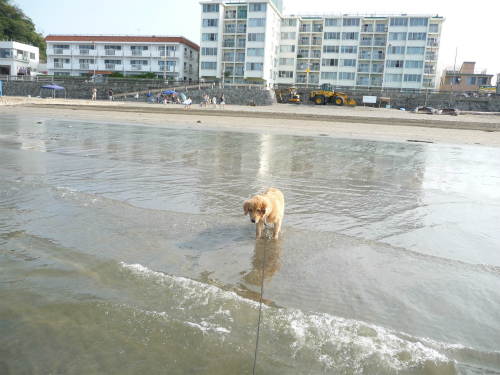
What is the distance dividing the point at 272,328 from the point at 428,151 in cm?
1380

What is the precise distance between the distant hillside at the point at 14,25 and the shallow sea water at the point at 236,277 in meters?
102

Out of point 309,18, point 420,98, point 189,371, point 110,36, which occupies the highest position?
point 309,18

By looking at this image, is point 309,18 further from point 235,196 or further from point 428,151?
point 235,196

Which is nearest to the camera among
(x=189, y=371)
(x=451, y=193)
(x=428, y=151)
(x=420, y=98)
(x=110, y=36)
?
(x=189, y=371)

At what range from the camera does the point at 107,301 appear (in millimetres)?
3248

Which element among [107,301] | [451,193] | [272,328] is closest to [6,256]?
[107,301]

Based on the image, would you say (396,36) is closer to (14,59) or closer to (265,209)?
(14,59)

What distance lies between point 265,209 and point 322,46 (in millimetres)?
78423

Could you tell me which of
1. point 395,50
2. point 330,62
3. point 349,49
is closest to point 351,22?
point 349,49

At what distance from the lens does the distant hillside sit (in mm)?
89062

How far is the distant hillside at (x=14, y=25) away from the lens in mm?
89062

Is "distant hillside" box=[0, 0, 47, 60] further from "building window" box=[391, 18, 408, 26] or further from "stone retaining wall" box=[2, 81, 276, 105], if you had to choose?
"building window" box=[391, 18, 408, 26]

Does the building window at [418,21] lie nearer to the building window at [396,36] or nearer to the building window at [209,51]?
the building window at [396,36]

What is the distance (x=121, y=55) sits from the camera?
264 ft
